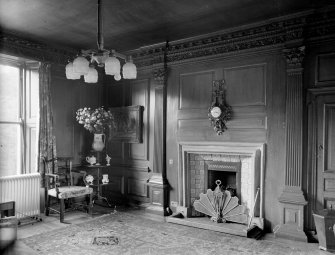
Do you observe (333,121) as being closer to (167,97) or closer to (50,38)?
(167,97)

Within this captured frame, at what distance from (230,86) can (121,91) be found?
8.29 feet

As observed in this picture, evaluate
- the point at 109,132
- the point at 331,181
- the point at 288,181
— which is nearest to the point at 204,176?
the point at 288,181

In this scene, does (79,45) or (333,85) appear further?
(79,45)

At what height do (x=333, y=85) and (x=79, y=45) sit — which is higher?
(x=79, y=45)

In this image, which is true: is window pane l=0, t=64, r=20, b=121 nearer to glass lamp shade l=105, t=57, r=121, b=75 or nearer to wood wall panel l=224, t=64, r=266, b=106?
glass lamp shade l=105, t=57, r=121, b=75

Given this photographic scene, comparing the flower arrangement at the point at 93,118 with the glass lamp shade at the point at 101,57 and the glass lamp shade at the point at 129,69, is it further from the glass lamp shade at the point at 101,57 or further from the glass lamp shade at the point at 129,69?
the glass lamp shade at the point at 101,57

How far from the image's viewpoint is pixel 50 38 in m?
5.28

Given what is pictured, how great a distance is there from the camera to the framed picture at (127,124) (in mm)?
6004

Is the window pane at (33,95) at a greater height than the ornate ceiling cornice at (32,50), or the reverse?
the ornate ceiling cornice at (32,50)

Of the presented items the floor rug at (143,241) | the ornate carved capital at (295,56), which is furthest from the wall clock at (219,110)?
the floor rug at (143,241)

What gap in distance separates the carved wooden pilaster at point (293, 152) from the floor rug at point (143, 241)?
13.9 inches

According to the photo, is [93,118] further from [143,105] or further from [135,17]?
[135,17]

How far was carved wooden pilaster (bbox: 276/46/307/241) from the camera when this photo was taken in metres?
4.20

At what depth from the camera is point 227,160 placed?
5016 mm
